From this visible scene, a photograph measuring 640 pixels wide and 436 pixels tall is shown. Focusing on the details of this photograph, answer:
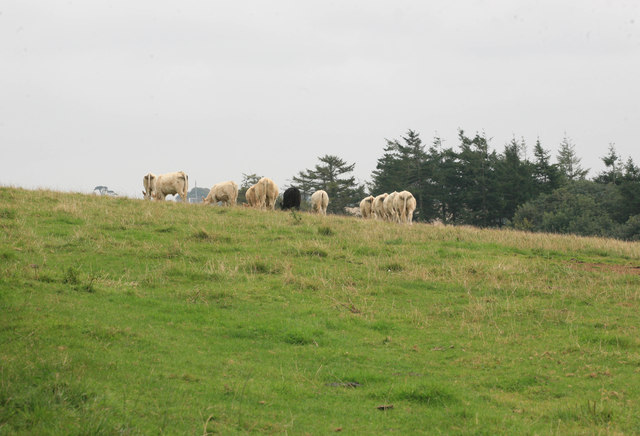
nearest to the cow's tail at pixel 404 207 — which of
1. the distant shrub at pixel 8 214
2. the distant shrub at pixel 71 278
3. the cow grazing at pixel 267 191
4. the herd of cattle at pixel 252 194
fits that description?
the herd of cattle at pixel 252 194

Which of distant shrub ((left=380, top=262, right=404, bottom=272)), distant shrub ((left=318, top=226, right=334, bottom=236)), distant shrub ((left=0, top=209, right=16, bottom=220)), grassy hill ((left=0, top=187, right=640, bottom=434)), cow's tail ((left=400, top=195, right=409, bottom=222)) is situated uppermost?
cow's tail ((left=400, top=195, right=409, bottom=222))

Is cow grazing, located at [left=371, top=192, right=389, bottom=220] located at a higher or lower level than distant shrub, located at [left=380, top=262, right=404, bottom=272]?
higher

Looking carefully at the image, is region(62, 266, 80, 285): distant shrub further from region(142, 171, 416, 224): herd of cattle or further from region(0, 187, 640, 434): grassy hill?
region(142, 171, 416, 224): herd of cattle

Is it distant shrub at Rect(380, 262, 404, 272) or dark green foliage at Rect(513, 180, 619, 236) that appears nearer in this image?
distant shrub at Rect(380, 262, 404, 272)

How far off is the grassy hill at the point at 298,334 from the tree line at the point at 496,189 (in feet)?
110

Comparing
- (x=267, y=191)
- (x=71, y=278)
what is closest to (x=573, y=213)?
(x=267, y=191)

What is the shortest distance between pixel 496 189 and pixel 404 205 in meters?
28.0

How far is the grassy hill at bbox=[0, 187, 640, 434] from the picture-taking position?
648 centimetres

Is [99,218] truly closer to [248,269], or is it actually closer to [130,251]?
[130,251]

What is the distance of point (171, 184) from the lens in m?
31.6

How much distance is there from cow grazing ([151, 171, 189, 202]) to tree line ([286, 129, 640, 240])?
2989cm

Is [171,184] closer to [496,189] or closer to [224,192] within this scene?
[224,192]

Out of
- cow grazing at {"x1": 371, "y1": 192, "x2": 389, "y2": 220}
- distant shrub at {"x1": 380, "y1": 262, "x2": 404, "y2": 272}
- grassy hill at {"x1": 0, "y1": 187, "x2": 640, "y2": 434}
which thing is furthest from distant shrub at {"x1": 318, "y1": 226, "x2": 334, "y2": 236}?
cow grazing at {"x1": 371, "y1": 192, "x2": 389, "y2": 220}

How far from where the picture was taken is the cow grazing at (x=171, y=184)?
31.4 m
